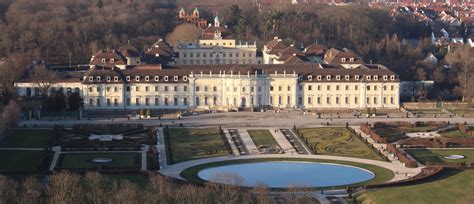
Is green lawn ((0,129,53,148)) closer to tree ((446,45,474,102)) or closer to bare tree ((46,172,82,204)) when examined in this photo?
bare tree ((46,172,82,204))

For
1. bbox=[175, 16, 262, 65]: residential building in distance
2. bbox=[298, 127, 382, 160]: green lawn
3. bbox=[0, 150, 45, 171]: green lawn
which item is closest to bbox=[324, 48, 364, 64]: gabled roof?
bbox=[175, 16, 262, 65]: residential building in distance

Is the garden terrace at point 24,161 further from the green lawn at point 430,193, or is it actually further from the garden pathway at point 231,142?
the green lawn at point 430,193

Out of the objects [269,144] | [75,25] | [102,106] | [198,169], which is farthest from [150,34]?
[198,169]

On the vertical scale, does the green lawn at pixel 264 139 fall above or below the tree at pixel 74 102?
below

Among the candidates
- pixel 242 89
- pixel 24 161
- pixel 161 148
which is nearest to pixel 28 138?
pixel 24 161

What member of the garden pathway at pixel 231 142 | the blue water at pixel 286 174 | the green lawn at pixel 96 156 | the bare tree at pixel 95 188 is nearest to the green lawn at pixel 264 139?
the garden pathway at pixel 231 142
